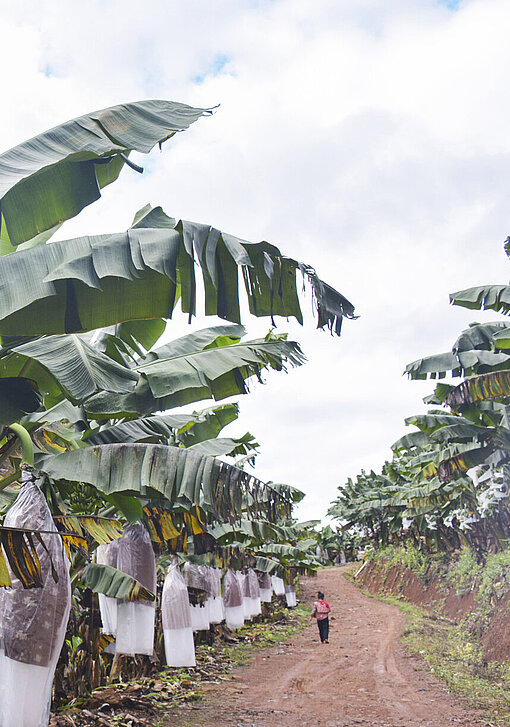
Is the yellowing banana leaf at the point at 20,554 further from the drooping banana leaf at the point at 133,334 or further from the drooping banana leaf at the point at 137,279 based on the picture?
the drooping banana leaf at the point at 133,334

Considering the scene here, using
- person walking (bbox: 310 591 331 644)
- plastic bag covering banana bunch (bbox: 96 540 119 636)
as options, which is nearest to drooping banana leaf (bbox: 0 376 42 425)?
plastic bag covering banana bunch (bbox: 96 540 119 636)

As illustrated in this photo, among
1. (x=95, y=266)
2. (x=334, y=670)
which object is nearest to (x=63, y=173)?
(x=95, y=266)

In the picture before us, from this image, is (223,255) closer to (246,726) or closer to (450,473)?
(246,726)

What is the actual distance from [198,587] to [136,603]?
6077 millimetres

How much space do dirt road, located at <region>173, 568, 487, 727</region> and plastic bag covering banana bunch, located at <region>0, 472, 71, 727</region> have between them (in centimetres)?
524

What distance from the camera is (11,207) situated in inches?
183

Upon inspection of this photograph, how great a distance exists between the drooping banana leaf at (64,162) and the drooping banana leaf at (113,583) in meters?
3.99

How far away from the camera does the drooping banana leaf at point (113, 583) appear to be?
22.5 ft

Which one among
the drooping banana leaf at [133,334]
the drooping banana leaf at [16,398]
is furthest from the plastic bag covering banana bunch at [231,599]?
the drooping banana leaf at [16,398]

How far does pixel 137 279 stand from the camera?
427 centimetres

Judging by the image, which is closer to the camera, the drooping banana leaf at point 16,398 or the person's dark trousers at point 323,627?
the drooping banana leaf at point 16,398

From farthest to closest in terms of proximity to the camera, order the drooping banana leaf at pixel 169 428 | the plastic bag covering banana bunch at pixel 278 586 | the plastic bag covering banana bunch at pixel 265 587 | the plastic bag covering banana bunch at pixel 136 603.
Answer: the plastic bag covering banana bunch at pixel 278 586 < the plastic bag covering banana bunch at pixel 265 587 < the plastic bag covering banana bunch at pixel 136 603 < the drooping banana leaf at pixel 169 428

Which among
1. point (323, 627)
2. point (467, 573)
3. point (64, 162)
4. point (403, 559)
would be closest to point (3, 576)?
point (64, 162)

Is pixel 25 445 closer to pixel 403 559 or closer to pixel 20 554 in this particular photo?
pixel 20 554
